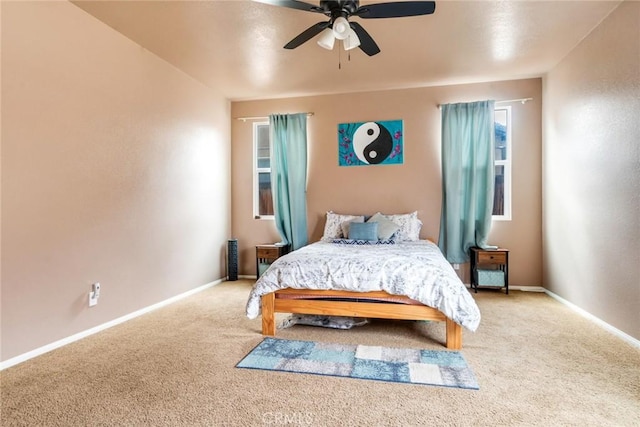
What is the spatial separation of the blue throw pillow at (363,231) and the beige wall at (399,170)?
682mm

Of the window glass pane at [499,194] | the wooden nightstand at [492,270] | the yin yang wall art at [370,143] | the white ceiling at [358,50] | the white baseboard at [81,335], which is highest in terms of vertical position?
the white ceiling at [358,50]

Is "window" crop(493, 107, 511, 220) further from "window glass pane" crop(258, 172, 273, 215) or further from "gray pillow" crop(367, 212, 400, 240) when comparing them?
"window glass pane" crop(258, 172, 273, 215)

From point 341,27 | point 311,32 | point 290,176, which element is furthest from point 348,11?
point 290,176

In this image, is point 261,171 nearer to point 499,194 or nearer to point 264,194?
point 264,194

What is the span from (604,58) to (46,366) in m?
4.95

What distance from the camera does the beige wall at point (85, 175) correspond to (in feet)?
7.56

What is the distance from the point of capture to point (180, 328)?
117 inches

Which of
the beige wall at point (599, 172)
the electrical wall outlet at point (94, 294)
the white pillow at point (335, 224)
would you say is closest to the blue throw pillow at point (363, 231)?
the white pillow at point (335, 224)

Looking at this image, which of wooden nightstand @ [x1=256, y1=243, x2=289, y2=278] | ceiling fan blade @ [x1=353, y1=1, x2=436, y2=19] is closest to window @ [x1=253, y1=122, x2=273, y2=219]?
wooden nightstand @ [x1=256, y1=243, x2=289, y2=278]

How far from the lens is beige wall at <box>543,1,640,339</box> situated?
2588 millimetres

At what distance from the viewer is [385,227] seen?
4.09 meters

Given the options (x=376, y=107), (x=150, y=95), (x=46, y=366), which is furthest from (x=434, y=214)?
(x=46, y=366)

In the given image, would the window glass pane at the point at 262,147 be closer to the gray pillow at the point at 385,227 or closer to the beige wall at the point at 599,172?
the gray pillow at the point at 385,227

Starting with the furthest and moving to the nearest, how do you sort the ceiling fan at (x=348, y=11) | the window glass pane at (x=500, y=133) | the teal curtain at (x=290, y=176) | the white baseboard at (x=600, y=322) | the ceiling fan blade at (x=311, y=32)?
1. the teal curtain at (x=290, y=176)
2. the window glass pane at (x=500, y=133)
3. the white baseboard at (x=600, y=322)
4. the ceiling fan blade at (x=311, y=32)
5. the ceiling fan at (x=348, y=11)
